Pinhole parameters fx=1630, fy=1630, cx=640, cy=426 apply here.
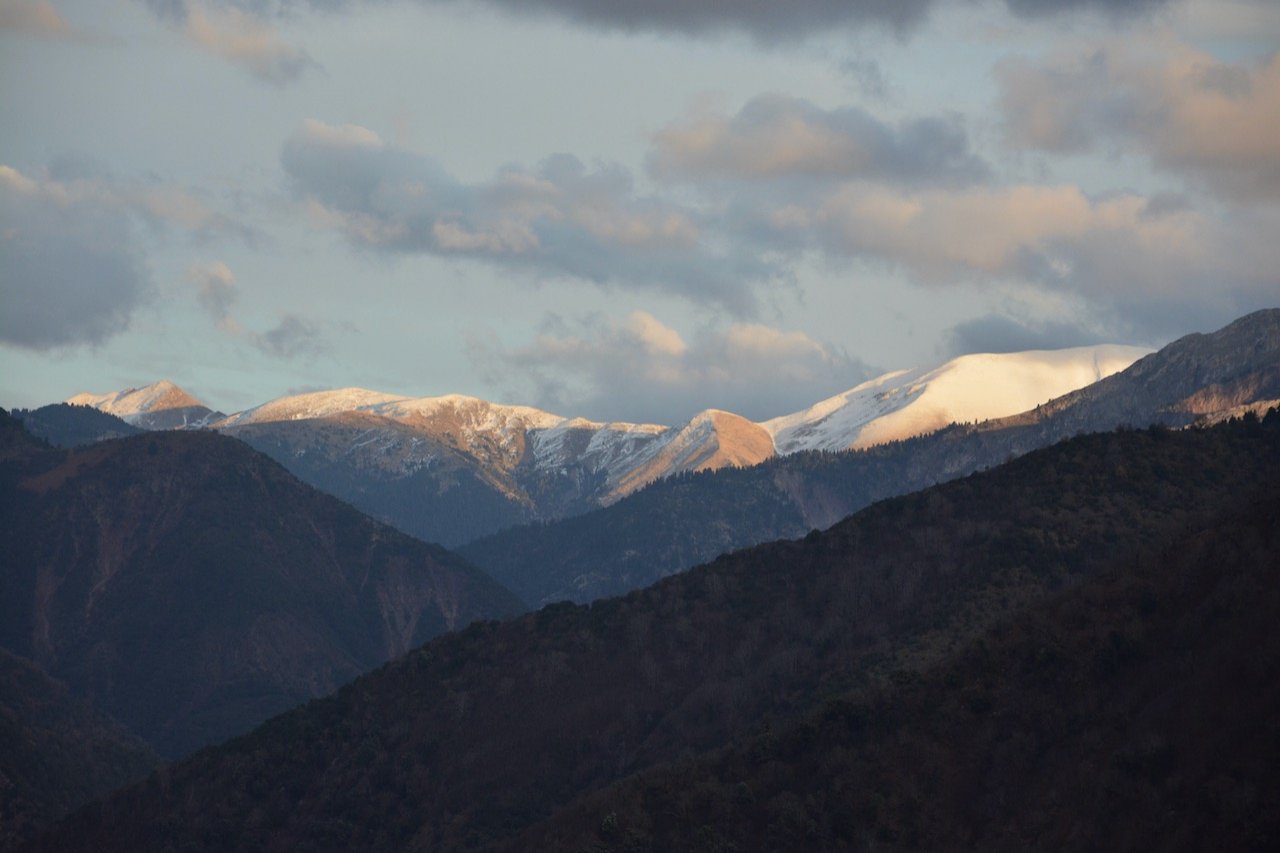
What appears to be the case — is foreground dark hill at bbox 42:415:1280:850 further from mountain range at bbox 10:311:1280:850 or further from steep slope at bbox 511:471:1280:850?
steep slope at bbox 511:471:1280:850

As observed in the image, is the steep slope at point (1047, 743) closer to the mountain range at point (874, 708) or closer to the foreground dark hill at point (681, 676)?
the mountain range at point (874, 708)

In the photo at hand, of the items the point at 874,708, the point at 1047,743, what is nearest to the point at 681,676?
the point at 874,708

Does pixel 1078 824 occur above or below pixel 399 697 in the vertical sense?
below

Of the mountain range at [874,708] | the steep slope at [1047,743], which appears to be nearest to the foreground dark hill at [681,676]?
the mountain range at [874,708]

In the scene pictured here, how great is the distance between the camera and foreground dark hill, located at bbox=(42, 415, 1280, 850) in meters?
166

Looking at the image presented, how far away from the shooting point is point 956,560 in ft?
581

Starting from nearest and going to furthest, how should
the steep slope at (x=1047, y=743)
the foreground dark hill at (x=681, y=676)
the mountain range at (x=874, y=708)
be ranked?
the steep slope at (x=1047, y=743) < the mountain range at (x=874, y=708) < the foreground dark hill at (x=681, y=676)

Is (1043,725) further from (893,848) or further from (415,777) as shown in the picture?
(415,777)

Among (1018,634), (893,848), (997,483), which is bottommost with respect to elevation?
(893,848)

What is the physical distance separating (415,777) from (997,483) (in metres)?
75.6

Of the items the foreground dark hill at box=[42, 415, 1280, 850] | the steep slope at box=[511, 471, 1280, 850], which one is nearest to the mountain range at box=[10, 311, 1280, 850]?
the steep slope at box=[511, 471, 1280, 850]

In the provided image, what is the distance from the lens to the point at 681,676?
184125mm

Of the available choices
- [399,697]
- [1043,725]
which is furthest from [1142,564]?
[399,697]

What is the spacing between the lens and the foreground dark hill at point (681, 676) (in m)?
166
